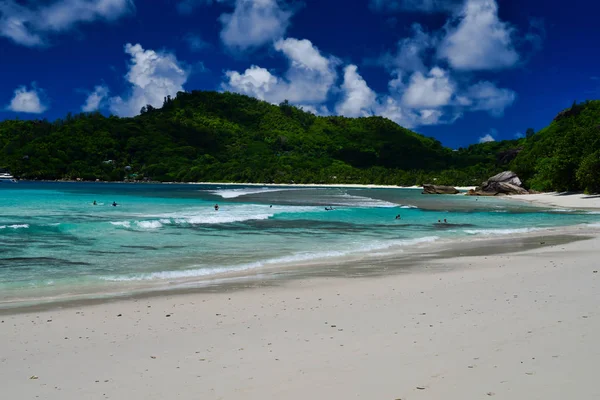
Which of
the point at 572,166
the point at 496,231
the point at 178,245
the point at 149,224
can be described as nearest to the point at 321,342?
the point at 178,245

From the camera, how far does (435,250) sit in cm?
1891

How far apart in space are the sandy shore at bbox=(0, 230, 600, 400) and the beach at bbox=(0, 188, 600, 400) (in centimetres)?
2

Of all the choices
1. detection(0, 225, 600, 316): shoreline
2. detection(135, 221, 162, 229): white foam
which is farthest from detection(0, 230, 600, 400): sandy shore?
detection(135, 221, 162, 229): white foam

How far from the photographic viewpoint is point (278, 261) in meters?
16.2

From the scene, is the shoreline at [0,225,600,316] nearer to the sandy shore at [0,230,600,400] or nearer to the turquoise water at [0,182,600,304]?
the turquoise water at [0,182,600,304]

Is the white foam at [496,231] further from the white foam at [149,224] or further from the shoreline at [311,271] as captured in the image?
the white foam at [149,224]

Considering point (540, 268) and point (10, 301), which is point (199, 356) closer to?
point (10, 301)

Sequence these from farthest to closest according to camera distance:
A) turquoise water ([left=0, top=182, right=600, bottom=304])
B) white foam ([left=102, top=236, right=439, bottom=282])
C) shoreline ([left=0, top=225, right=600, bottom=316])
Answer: white foam ([left=102, top=236, right=439, bottom=282]) < turquoise water ([left=0, top=182, right=600, bottom=304]) < shoreline ([left=0, top=225, right=600, bottom=316])

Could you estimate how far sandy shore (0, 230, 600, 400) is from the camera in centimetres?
525

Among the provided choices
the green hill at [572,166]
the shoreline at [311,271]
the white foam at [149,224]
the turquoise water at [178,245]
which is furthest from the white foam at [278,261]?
the green hill at [572,166]

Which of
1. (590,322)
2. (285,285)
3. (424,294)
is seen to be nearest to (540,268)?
(424,294)

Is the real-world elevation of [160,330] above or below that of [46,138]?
below

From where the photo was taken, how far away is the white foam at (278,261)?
1341 cm

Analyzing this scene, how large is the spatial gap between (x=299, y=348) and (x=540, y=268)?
32.0 feet
